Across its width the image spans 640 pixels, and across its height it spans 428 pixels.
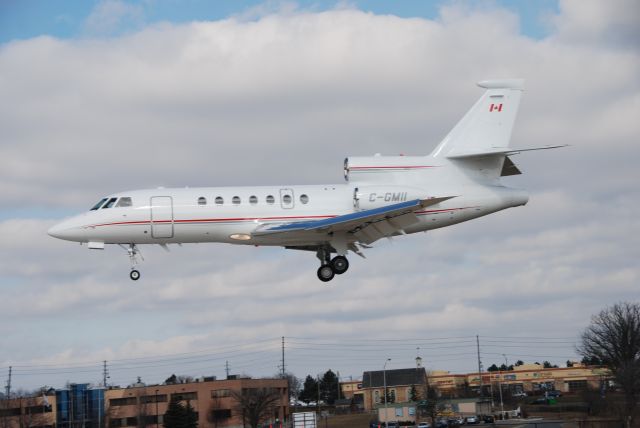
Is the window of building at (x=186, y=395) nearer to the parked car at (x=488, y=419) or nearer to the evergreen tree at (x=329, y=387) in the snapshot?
the parked car at (x=488, y=419)

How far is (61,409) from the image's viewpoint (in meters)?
76.3

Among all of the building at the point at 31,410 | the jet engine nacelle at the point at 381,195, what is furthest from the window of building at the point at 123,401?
the jet engine nacelle at the point at 381,195

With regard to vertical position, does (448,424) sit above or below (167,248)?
below

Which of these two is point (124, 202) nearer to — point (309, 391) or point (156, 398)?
point (156, 398)

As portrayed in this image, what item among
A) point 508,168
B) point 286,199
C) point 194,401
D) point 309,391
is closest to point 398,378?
point 309,391

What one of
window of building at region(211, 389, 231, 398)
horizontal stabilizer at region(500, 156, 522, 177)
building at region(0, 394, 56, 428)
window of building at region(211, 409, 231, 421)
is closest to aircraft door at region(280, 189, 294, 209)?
horizontal stabilizer at region(500, 156, 522, 177)

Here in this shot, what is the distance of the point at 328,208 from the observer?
36844 millimetres

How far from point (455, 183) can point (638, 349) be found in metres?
47.8

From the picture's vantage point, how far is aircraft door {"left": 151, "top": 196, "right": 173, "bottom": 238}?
36594mm

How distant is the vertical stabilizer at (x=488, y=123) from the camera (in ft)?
129

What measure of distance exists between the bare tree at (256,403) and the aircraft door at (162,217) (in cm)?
3889

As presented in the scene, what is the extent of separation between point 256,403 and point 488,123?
41.9 metres

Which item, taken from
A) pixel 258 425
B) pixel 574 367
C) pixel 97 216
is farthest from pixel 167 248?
pixel 574 367

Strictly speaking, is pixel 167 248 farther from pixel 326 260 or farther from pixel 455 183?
pixel 455 183
